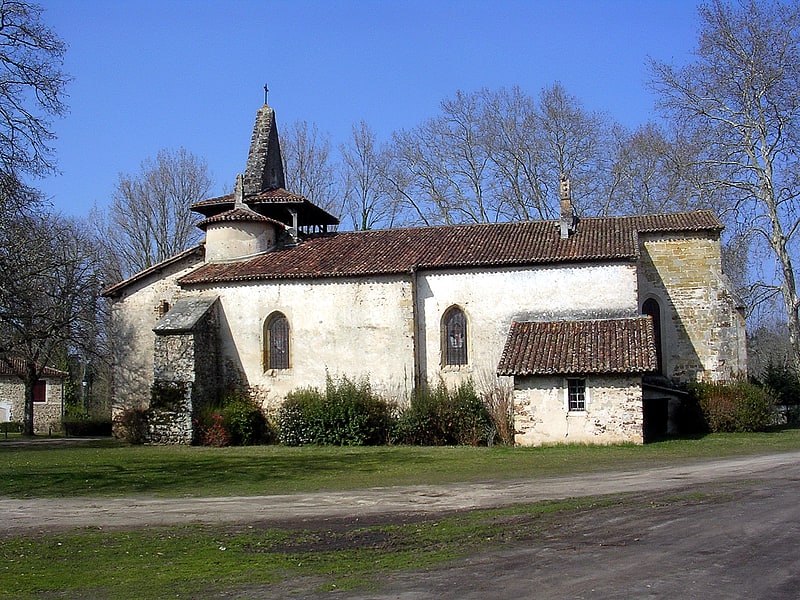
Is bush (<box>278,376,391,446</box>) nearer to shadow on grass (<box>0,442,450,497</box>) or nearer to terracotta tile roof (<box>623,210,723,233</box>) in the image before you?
shadow on grass (<box>0,442,450,497</box>)

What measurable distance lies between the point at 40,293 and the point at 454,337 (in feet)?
43.3

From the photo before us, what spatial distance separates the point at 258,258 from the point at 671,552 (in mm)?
24340

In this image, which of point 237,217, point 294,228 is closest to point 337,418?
point 237,217

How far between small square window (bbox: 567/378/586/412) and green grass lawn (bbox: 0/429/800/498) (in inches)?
52.0

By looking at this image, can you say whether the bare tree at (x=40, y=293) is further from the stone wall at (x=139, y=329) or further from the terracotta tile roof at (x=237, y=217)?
the terracotta tile roof at (x=237, y=217)

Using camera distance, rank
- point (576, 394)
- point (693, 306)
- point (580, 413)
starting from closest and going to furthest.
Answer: point (580, 413), point (576, 394), point (693, 306)

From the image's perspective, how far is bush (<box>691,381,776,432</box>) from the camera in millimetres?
27469

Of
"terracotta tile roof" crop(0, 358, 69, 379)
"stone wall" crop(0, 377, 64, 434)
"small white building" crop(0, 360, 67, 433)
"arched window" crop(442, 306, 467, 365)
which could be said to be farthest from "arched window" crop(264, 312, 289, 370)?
"stone wall" crop(0, 377, 64, 434)

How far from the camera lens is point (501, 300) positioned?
28812mm

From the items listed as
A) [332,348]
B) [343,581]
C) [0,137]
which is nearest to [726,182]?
[332,348]

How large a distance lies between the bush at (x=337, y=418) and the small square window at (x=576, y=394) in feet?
21.1

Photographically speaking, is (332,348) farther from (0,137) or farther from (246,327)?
(0,137)

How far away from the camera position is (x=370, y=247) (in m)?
32.1

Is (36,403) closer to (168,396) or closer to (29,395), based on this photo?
(29,395)
